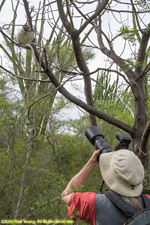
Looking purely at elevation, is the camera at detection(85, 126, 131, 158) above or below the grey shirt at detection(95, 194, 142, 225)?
above

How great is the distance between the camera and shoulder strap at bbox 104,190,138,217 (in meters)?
0.76

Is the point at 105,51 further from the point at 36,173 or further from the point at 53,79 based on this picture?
the point at 36,173

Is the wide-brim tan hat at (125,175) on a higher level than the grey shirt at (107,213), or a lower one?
higher

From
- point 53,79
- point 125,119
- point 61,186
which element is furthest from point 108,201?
point 125,119

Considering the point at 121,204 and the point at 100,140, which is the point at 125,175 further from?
the point at 100,140

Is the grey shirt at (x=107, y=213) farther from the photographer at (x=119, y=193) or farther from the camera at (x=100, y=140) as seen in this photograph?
the camera at (x=100, y=140)

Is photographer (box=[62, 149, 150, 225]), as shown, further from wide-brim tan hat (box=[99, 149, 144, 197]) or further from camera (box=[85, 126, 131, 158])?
camera (box=[85, 126, 131, 158])

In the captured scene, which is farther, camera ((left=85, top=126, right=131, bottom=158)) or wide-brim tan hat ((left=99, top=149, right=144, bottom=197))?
camera ((left=85, top=126, right=131, bottom=158))

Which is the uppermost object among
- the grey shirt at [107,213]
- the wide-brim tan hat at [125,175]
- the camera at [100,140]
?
the camera at [100,140]

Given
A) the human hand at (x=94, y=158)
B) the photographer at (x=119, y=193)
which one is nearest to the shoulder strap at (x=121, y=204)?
the photographer at (x=119, y=193)

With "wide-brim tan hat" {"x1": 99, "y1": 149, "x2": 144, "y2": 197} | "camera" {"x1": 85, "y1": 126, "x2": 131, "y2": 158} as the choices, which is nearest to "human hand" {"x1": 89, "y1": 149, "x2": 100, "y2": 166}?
"camera" {"x1": 85, "y1": 126, "x2": 131, "y2": 158}

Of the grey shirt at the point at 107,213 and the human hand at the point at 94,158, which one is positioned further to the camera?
the human hand at the point at 94,158

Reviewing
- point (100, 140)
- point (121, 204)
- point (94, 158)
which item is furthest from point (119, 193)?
point (100, 140)

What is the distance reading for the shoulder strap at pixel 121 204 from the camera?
0.76m
